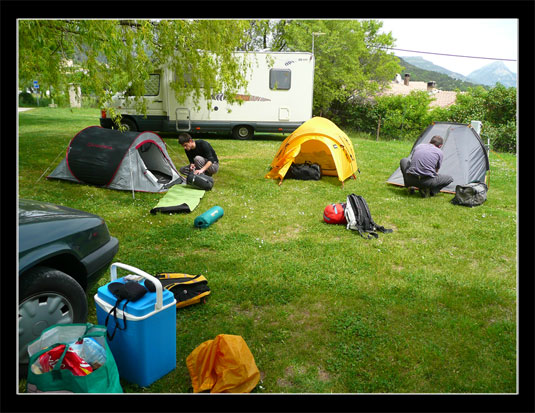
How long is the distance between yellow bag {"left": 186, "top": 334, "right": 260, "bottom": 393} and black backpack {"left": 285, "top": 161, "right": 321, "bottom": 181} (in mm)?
6984

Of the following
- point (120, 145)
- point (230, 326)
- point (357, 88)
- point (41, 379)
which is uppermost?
point (357, 88)

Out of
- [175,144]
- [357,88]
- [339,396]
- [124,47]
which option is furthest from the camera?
[357,88]

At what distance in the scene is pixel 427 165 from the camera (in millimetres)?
8266

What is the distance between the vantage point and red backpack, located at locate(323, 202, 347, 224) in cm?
684

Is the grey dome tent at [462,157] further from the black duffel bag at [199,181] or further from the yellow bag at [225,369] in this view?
the yellow bag at [225,369]

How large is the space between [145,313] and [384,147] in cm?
1394

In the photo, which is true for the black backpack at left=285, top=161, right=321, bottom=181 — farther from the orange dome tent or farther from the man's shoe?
the man's shoe

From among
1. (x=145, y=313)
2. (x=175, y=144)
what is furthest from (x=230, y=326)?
(x=175, y=144)

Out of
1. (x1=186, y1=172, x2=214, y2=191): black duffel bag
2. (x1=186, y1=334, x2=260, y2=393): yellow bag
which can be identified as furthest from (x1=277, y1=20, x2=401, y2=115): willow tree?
(x1=186, y1=334, x2=260, y2=393): yellow bag

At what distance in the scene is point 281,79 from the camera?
15.5 meters

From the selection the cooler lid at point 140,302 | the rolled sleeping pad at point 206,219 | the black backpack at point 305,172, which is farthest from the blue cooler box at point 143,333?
the black backpack at point 305,172

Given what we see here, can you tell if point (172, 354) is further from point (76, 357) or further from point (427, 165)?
point (427, 165)

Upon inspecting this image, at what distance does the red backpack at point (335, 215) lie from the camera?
6840 millimetres

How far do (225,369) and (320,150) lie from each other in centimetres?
820
